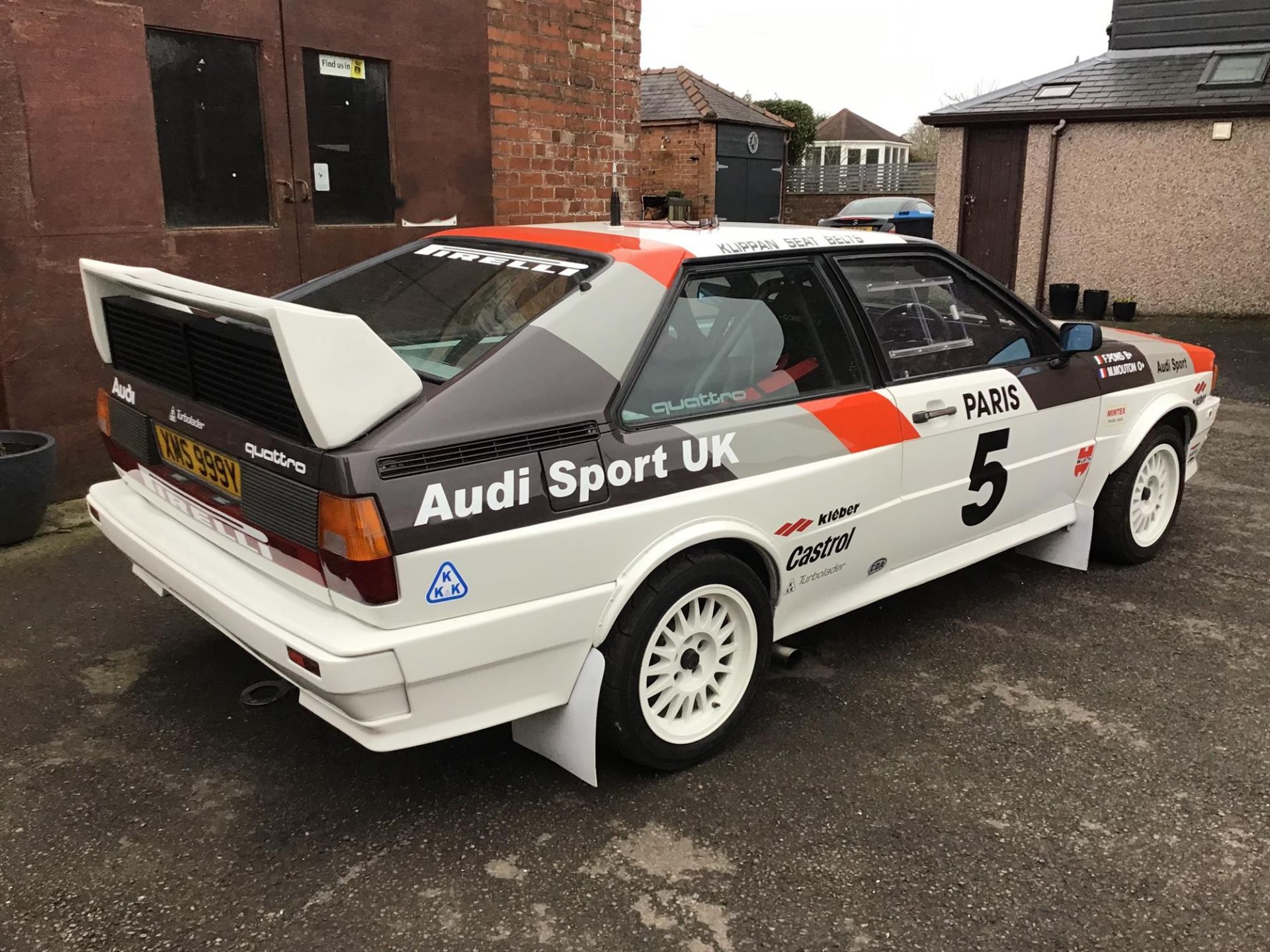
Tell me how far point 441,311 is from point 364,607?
3.76 ft

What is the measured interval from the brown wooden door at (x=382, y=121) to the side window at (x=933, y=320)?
4.03m

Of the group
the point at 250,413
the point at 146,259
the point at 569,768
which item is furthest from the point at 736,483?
the point at 146,259

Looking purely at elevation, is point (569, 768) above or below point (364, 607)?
below

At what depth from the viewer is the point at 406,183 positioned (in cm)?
689

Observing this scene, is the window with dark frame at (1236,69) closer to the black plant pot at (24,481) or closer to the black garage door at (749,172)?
the black garage door at (749,172)

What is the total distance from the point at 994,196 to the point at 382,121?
11.5 m

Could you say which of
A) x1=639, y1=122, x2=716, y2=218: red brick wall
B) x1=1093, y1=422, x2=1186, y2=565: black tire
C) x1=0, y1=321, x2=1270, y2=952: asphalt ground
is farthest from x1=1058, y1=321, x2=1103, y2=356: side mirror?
x1=639, y1=122, x2=716, y2=218: red brick wall

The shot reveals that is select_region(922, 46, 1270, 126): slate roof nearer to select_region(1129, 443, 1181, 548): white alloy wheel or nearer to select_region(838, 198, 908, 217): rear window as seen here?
select_region(838, 198, 908, 217): rear window

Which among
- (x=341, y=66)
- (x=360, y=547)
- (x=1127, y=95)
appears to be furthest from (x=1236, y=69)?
(x=360, y=547)

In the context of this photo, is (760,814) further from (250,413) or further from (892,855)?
(250,413)

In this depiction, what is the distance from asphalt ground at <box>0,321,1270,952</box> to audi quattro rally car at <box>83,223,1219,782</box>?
32cm

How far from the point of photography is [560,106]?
7695 mm

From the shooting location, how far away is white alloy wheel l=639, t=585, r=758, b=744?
2.96 m

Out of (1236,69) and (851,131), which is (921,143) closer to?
(851,131)
